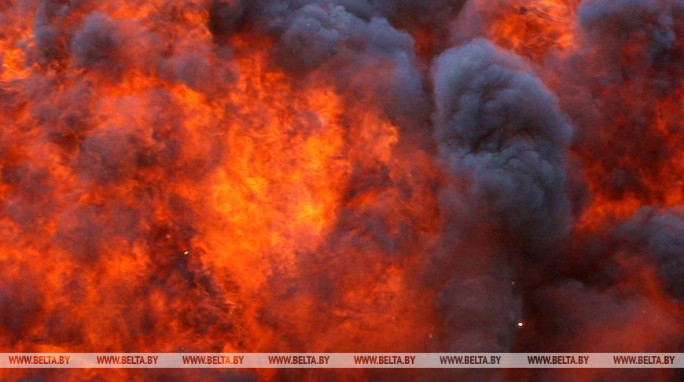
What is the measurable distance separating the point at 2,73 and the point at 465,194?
9593mm

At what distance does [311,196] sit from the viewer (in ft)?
37.9

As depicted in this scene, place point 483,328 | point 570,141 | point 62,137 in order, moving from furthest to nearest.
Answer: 1. point 570,141
2. point 62,137
3. point 483,328

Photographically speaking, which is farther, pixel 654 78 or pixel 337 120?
pixel 654 78

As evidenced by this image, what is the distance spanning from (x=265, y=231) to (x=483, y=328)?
4472 millimetres

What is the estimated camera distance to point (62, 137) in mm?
11383

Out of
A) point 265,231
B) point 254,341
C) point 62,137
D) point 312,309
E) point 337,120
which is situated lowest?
point 254,341

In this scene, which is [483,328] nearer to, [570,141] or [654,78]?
[570,141]

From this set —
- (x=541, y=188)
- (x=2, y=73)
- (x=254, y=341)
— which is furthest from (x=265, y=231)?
(x=2, y=73)

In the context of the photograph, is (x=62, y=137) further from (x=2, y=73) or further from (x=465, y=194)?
(x=465, y=194)

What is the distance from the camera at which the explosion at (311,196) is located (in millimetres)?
10828

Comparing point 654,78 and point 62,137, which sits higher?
point 654,78

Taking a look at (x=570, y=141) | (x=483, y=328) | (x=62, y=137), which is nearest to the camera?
(x=483, y=328)

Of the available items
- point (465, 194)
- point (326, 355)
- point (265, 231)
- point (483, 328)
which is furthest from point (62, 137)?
point (483, 328)

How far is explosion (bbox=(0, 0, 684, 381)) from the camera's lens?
10828 mm
